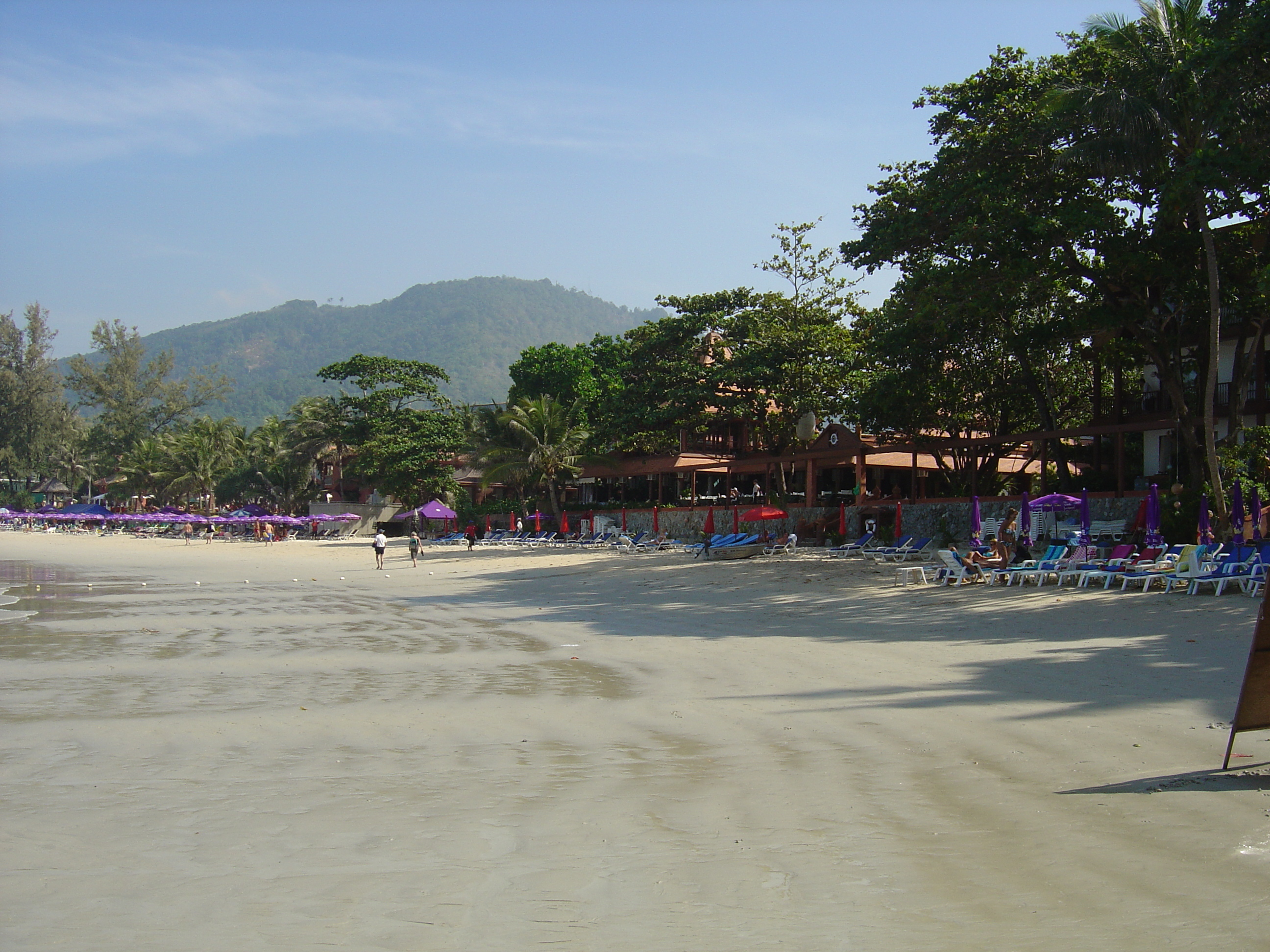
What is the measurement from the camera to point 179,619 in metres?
14.8

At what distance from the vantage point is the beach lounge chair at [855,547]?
77.6 ft

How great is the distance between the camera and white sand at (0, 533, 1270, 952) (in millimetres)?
3713

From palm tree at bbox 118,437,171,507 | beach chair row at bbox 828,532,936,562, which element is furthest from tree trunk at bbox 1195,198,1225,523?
palm tree at bbox 118,437,171,507

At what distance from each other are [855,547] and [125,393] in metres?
80.5

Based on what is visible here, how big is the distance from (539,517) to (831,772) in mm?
34836

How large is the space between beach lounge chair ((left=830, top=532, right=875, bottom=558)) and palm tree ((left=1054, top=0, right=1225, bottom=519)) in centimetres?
868

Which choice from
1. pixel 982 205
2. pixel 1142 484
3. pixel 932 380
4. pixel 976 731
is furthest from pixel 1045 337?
pixel 976 731

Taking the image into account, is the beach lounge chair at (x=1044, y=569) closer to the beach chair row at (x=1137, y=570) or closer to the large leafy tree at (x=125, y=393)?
the beach chair row at (x=1137, y=570)

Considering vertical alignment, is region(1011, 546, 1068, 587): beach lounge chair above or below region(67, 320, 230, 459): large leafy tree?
below

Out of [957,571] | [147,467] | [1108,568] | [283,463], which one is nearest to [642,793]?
[1108,568]

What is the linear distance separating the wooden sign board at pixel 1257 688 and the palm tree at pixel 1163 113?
12.7m

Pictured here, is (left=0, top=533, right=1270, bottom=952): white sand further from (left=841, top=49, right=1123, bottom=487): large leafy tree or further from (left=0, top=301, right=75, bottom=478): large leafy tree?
(left=0, top=301, right=75, bottom=478): large leafy tree

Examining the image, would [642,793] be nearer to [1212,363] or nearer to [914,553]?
[1212,363]

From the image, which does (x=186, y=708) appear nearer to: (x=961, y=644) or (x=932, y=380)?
(x=961, y=644)
